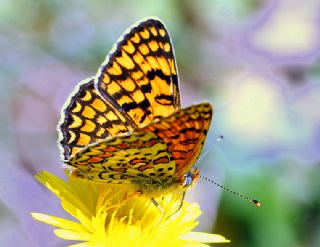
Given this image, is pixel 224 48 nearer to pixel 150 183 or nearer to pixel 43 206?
pixel 43 206

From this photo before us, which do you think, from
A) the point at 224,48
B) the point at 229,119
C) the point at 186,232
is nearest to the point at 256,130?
the point at 229,119

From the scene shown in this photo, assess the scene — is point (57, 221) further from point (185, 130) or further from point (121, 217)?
point (185, 130)

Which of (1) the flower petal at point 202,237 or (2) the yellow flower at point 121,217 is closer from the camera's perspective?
(2) the yellow flower at point 121,217

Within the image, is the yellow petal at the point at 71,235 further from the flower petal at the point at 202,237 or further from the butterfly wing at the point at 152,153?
the flower petal at the point at 202,237

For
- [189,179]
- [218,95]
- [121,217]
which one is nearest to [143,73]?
[189,179]

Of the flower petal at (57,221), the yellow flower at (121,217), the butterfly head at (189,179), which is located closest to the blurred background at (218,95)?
the yellow flower at (121,217)

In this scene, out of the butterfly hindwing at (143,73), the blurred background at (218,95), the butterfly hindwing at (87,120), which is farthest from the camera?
the blurred background at (218,95)
